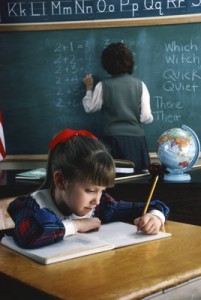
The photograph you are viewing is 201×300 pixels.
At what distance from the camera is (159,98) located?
4809mm

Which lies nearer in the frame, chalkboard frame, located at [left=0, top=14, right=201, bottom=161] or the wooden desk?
the wooden desk

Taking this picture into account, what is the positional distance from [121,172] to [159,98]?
6.39ft

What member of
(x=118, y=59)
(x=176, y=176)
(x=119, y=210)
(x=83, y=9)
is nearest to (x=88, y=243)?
(x=119, y=210)

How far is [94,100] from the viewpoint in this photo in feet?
14.5

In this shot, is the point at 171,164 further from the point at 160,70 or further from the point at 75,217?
the point at 160,70

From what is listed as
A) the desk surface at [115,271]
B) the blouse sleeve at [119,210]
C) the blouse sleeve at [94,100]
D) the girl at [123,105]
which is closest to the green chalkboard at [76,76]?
the blouse sleeve at [94,100]

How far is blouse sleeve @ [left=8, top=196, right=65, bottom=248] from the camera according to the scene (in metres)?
1.33

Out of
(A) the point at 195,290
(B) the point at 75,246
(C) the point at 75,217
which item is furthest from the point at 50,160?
(A) the point at 195,290

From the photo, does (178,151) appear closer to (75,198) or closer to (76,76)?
(75,198)

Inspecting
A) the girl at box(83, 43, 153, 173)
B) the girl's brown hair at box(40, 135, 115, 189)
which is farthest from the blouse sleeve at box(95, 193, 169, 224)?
the girl at box(83, 43, 153, 173)

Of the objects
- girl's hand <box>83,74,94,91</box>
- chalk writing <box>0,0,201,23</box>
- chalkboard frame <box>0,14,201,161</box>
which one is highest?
chalk writing <box>0,0,201,23</box>

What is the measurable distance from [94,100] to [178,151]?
1.81 m

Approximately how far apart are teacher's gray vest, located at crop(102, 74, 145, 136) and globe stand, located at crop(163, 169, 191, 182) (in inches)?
60.6

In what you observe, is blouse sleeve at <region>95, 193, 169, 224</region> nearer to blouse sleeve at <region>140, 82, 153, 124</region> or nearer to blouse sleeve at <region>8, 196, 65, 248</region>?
blouse sleeve at <region>8, 196, 65, 248</region>
